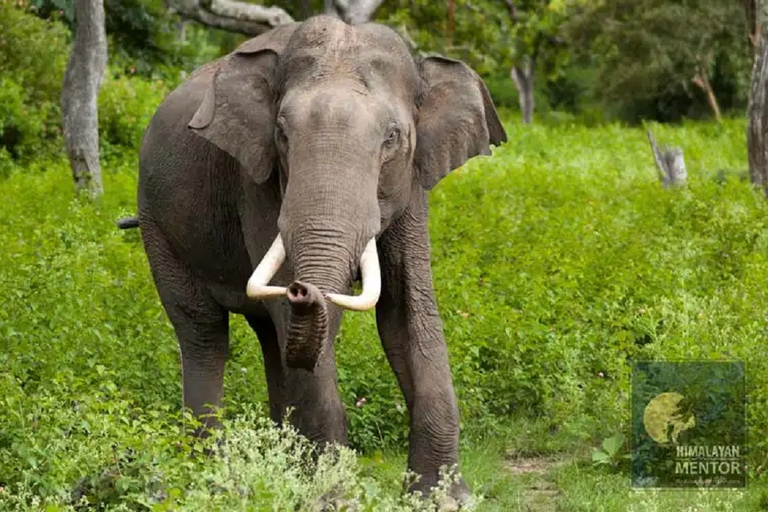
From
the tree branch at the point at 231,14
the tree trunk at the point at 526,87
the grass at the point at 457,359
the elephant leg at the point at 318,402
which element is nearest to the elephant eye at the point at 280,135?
the elephant leg at the point at 318,402

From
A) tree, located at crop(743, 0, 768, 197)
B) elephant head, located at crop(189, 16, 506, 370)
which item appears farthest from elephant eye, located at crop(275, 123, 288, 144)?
tree, located at crop(743, 0, 768, 197)

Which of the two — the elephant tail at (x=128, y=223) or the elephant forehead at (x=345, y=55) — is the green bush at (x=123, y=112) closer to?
the elephant tail at (x=128, y=223)

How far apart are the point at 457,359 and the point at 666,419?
1535 millimetres

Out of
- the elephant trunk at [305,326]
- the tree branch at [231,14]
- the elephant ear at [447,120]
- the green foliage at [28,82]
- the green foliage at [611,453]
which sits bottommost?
the green foliage at [28,82]

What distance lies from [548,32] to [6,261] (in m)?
12.8

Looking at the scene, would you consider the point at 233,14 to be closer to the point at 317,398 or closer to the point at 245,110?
the point at 245,110

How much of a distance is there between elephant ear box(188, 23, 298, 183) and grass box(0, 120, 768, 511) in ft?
3.60

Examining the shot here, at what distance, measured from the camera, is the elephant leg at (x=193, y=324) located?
8.85m

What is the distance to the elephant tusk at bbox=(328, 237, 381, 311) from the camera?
631 centimetres

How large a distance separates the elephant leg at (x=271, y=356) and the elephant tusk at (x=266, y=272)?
1862 millimetres

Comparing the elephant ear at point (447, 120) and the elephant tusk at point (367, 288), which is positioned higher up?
the elephant ear at point (447, 120)

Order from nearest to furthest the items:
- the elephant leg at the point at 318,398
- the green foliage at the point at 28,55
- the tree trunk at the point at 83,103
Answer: the elephant leg at the point at 318,398, the tree trunk at the point at 83,103, the green foliage at the point at 28,55

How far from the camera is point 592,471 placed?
8.41 meters

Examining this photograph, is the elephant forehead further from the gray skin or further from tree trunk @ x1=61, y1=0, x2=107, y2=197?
tree trunk @ x1=61, y1=0, x2=107, y2=197
